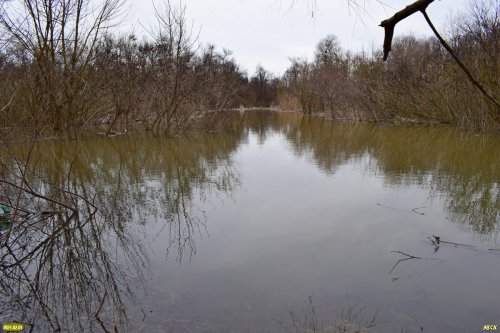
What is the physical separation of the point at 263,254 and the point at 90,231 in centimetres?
202

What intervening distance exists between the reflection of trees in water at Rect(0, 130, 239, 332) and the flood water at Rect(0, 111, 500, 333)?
0.02 m

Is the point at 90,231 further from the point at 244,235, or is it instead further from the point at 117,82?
the point at 117,82

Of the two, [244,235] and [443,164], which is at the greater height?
[443,164]

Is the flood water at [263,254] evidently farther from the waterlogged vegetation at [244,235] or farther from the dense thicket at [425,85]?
the dense thicket at [425,85]

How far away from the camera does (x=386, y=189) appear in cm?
623

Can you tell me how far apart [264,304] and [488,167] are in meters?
7.13

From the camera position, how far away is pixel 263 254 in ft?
12.2

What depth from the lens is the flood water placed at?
264 centimetres

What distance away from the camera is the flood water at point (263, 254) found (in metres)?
2.64

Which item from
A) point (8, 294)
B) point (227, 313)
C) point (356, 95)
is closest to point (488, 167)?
point (227, 313)

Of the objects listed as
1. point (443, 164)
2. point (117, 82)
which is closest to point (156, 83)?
point (117, 82)

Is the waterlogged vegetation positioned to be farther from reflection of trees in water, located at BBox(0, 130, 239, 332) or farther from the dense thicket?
the dense thicket

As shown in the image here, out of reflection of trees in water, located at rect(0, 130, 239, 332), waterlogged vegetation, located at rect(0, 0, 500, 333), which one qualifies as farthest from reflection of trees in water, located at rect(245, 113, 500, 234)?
reflection of trees in water, located at rect(0, 130, 239, 332)

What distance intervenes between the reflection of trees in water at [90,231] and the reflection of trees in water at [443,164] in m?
3.25
